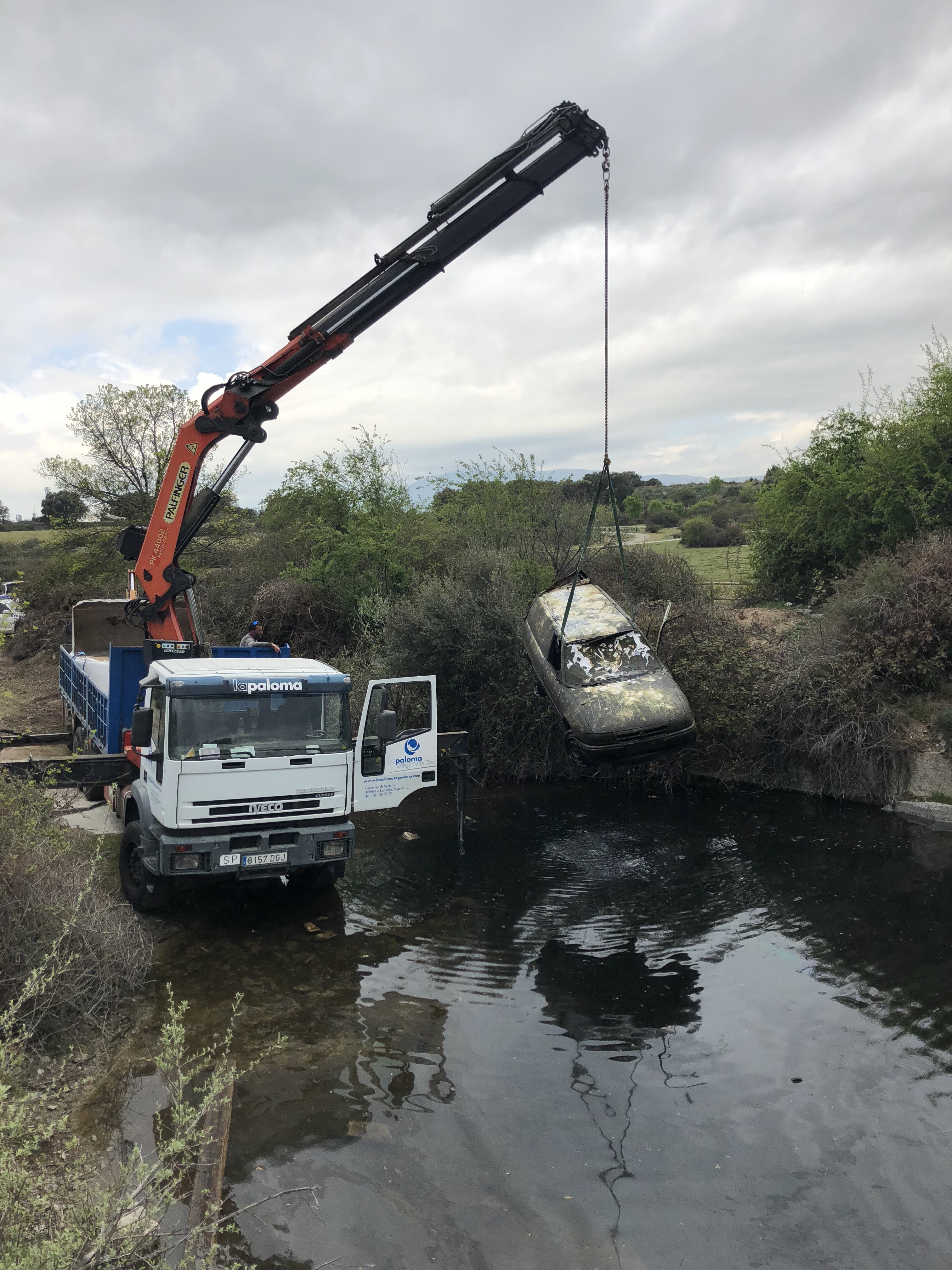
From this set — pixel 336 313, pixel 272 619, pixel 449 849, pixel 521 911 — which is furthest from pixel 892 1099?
pixel 272 619

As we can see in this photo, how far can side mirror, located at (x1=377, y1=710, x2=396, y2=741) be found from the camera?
870cm

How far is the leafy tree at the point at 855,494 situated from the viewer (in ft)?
57.5

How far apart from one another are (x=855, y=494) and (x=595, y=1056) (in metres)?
16.2

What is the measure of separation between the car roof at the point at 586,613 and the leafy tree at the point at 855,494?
762 centimetres

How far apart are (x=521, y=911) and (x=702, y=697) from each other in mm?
5808

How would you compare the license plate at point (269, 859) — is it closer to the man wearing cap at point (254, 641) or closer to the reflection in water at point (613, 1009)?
the reflection in water at point (613, 1009)

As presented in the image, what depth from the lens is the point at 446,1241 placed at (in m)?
4.44

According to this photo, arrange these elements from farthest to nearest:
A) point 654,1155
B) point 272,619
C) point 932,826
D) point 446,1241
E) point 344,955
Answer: point 272,619, point 932,826, point 344,955, point 654,1155, point 446,1241

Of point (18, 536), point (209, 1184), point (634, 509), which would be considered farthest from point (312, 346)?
point (18, 536)

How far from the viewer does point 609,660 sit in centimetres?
1118

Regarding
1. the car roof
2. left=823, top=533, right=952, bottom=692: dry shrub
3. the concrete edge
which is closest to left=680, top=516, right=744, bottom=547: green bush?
left=823, top=533, right=952, bottom=692: dry shrub

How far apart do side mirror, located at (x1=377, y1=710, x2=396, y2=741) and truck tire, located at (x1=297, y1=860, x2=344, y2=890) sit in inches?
56.3

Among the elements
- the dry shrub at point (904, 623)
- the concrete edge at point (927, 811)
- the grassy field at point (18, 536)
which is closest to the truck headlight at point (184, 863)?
the concrete edge at point (927, 811)

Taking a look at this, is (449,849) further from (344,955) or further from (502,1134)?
(502,1134)
